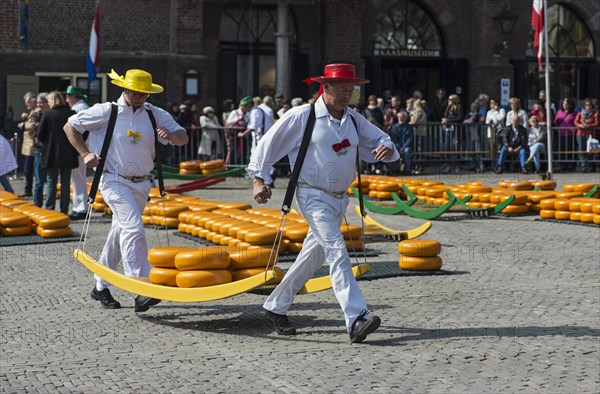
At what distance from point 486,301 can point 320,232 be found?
231 cm

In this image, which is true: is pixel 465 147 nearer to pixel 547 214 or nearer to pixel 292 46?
pixel 292 46

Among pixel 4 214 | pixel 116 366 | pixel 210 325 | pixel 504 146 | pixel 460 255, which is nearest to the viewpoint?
pixel 116 366

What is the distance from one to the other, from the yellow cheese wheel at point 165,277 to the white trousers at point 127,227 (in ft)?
1.31

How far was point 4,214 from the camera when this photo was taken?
16500 mm

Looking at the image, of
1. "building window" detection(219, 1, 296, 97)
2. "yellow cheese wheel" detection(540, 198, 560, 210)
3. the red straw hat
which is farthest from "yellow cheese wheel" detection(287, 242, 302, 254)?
"building window" detection(219, 1, 296, 97)

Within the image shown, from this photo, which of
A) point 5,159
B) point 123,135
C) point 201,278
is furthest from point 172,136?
point 5,159

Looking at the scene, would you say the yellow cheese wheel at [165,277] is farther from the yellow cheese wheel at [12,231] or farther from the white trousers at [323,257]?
the yellow cheese wheel at [12,231]

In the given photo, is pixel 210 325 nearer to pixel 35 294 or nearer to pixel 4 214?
pixel 35 294

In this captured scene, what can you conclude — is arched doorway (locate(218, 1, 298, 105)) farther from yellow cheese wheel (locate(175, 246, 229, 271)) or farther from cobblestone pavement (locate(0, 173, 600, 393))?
yellow cheese wheel (locate(175, 246, 229, 271))

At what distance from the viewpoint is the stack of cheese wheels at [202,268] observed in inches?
385

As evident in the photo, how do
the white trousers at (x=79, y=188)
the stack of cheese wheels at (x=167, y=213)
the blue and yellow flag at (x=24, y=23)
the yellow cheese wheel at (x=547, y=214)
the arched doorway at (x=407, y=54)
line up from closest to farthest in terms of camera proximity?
the stack of cheese wheels at (x=167, y=213)
the yellow cheese wheel at (x=547, y=214)
the white trousers at (x=79, y=188)
the blue and yellow flag at (x=24, y=23)
the arched doorway at (x=407, y=54)

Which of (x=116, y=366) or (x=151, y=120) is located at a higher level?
(x=151, y=120)

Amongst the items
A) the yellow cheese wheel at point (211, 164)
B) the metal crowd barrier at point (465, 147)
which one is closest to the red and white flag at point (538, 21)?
the metal crowd barrier at point (465, 147)

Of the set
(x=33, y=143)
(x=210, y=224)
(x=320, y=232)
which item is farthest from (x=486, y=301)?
(x=33, y=143)
